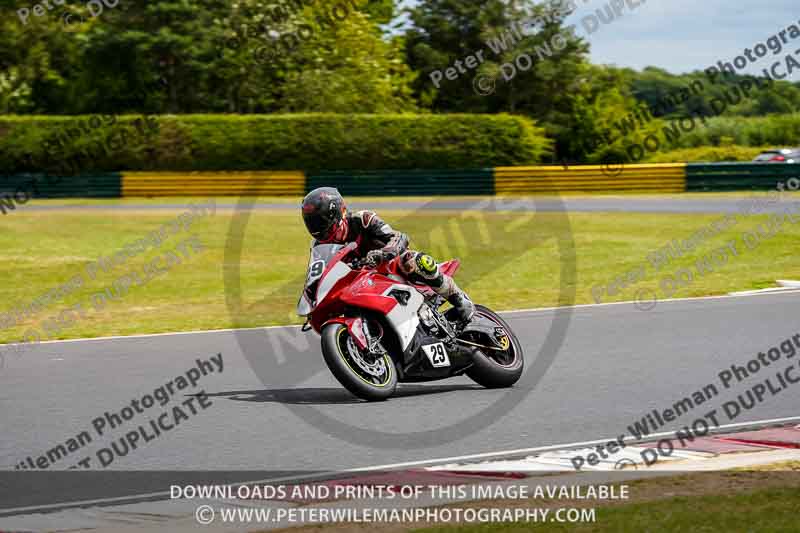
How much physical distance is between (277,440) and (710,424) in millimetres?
2964

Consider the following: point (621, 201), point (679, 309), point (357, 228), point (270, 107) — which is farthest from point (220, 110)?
point (357, 228)

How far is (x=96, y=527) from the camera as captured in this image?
5.78m

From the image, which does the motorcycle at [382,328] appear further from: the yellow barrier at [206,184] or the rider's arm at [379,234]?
the yellow barrier at [206,184]

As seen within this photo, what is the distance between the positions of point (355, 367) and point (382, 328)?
1.33 feet

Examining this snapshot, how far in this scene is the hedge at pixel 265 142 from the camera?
42031 millimetres

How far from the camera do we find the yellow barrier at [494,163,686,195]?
37.0m

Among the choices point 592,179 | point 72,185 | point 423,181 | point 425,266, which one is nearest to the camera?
point 425,266

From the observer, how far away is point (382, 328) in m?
9.04

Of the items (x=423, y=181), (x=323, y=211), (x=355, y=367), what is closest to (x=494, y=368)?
(x=355, y=367)

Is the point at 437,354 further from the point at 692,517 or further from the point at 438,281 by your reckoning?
the point at 692,517

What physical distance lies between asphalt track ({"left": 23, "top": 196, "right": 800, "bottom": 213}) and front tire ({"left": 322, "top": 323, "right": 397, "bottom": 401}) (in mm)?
22377

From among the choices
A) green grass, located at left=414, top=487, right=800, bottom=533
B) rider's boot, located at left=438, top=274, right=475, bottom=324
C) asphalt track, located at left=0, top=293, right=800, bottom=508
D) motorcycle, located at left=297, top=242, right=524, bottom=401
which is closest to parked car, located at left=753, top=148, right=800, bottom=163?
asphalt track, located at left=0, top=293, right=800, bottom=508

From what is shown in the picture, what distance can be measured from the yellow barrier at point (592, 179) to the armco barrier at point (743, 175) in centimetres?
76

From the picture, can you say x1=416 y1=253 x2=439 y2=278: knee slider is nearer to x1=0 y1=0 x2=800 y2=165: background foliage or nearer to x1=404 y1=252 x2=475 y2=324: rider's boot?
x1=404 y1=252 x2=475 y2=324: rider's boot
